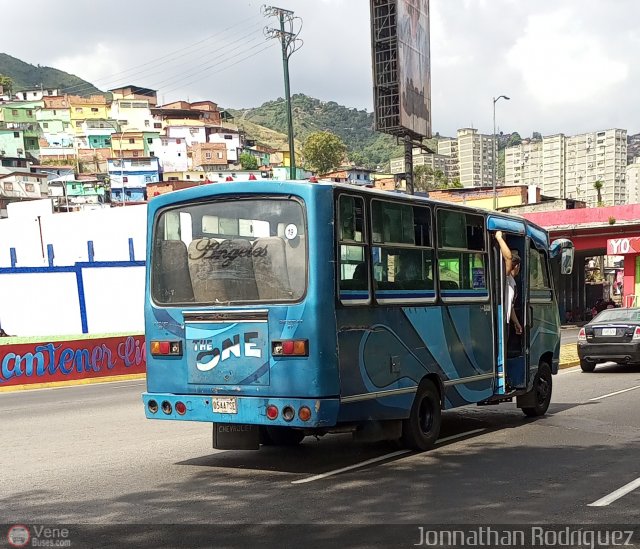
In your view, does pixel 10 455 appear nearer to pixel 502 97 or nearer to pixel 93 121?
pixel 502 97

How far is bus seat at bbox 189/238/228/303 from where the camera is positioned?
322 inches

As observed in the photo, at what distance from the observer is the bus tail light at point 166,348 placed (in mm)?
8281

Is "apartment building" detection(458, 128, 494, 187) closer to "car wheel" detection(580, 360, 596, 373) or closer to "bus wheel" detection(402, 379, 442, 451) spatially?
"car wheel" detection(580, 360, 596, 373)

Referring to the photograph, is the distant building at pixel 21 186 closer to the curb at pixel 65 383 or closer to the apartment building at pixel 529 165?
the curb at pixel 65 383

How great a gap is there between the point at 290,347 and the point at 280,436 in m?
2.38

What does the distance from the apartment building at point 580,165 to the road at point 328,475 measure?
167 metres

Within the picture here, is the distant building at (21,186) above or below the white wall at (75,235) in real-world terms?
above

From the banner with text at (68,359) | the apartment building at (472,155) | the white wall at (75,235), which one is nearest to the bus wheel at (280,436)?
the banner with text at (68,359)

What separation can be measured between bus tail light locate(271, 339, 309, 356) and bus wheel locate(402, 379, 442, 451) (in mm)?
1938

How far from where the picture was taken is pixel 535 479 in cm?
768

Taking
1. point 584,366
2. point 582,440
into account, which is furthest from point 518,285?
point 584,366

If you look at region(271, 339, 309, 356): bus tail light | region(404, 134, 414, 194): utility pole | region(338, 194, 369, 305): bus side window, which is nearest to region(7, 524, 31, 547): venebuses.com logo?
region(271, 339, 309, 356): bus tail light

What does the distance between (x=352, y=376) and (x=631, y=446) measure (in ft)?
12.3

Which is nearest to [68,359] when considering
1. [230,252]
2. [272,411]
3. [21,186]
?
[230,252]
